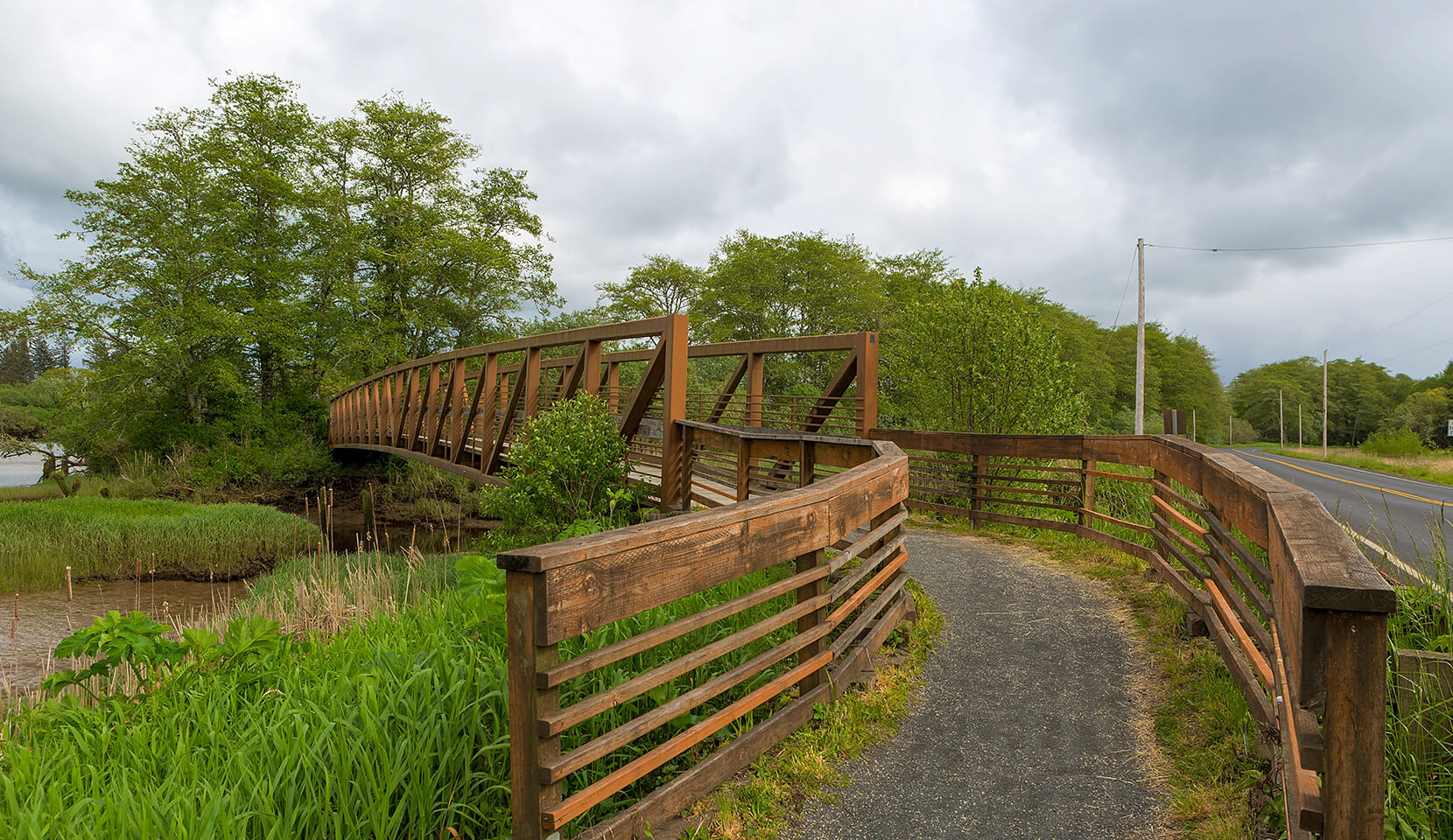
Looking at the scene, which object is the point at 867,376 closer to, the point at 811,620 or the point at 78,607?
the point at 811,620

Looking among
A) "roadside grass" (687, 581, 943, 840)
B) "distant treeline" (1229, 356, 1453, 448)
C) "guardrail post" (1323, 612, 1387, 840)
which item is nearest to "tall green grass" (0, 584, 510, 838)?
"roadside grass" (687, 581, 943, 840)

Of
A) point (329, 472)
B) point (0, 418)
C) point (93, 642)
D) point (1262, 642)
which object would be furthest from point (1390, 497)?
point (0, 418)

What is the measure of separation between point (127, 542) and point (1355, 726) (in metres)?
19.2

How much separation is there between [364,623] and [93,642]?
2.14 m

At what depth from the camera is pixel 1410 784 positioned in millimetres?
2484

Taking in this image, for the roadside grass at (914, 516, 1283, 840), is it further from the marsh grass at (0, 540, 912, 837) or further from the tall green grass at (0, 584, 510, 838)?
the tall green grass at (0, 584, 510, 838)

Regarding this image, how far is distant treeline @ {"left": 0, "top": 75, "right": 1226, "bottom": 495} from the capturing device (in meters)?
24.4

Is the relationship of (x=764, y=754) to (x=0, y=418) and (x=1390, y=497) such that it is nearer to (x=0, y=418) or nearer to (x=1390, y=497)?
(x=1390, y=497)

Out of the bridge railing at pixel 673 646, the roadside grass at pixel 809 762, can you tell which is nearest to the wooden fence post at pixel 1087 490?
the bridge railing at pixel 673 646

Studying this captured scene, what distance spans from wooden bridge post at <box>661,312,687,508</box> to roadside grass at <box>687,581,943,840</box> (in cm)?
475

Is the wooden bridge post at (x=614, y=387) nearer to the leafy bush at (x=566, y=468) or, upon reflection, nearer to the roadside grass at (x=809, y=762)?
the leafy bush at (x=566, y=468)

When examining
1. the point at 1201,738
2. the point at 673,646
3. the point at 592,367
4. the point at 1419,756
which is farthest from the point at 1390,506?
the point at 673,646

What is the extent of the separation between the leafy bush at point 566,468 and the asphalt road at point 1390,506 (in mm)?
7109

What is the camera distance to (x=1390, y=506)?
47.5 feet
